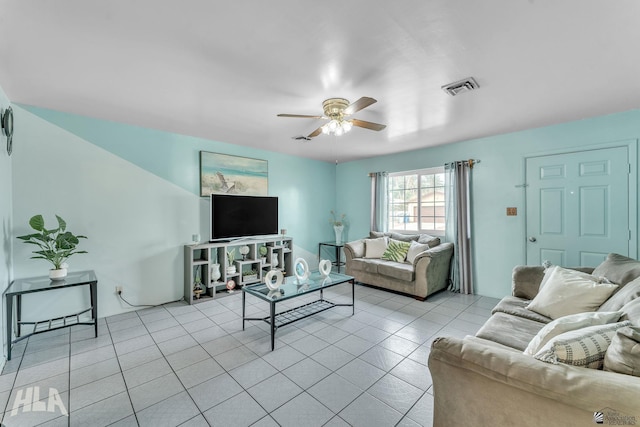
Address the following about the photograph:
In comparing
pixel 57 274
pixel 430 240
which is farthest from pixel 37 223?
A: pixel 430 240

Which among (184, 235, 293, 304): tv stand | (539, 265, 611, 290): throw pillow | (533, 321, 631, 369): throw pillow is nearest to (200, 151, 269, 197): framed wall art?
(184, 235, 293, 304): tv stand

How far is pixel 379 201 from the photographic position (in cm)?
526

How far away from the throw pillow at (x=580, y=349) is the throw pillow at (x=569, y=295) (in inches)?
39.2

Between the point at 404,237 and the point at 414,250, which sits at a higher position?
the point at 404,237

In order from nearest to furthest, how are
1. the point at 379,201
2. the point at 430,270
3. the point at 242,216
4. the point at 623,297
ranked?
the point at 623,297, the point at 430,270, the point at 242,216, the point at 379,201

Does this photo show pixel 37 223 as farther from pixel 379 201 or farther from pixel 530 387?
pixel 379 201

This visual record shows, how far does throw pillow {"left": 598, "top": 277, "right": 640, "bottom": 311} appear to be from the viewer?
1620mm

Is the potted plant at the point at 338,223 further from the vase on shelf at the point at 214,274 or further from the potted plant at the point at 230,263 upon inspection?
the vase on shelf at the point at 214,274

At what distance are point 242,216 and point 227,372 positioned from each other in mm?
2516

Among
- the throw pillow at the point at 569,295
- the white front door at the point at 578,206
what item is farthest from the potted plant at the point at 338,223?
the throw pillow at the point at 569,295

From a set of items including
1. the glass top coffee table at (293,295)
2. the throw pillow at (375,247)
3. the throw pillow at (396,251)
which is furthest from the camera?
the throw pillow at (375,247)

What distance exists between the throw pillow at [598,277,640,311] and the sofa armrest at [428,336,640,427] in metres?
1.01

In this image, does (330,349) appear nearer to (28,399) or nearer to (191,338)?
(191,338)

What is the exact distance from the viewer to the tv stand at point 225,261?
147 inches
